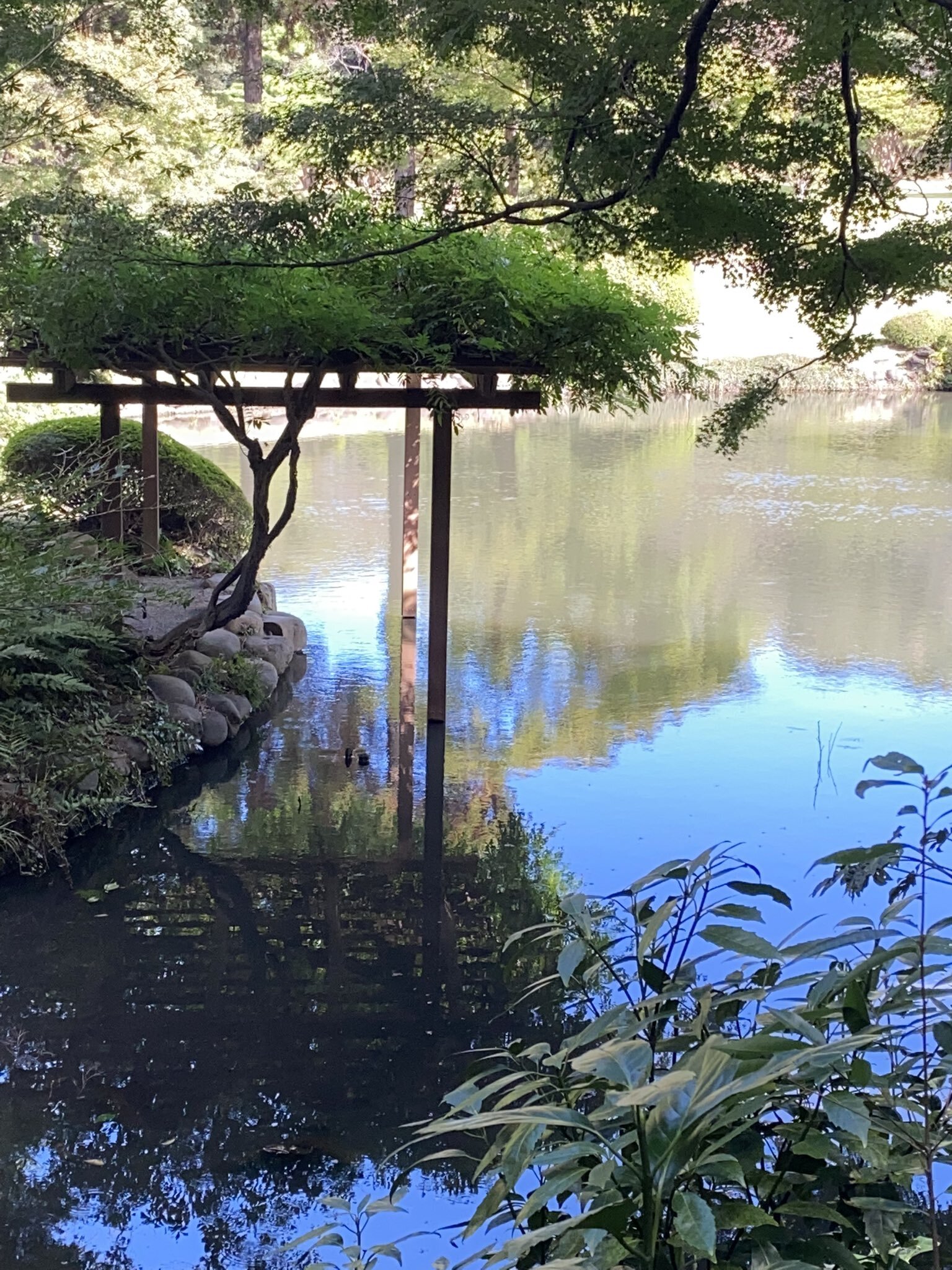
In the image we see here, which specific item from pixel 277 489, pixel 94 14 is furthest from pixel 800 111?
pixel 277 489

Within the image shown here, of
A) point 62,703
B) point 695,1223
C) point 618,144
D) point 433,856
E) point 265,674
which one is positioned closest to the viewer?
point 695,1223

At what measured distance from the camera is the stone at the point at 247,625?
27.0 feet

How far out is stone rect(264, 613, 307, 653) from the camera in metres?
8.52

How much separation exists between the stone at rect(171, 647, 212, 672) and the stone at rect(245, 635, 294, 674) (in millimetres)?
673

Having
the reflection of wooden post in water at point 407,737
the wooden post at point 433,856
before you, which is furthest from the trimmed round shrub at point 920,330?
A: the wooden post at point 433,856

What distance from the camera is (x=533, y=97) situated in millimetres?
4340

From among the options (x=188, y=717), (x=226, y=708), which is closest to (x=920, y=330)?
(x=226, y=708)

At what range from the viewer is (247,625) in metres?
8.33

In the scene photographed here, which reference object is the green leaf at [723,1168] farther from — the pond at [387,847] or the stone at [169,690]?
the stone at [169,690]

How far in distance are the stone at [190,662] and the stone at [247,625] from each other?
838 mm

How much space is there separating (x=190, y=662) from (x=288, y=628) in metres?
1.52

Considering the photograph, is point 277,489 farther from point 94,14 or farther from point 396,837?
point 396,837

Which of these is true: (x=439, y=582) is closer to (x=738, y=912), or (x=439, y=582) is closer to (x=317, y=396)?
(x=317, y=396)

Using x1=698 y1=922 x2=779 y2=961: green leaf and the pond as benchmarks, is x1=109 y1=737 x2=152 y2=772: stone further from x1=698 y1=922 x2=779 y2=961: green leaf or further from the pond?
x1=698 y1=922 x2=779 y2=961: green leaf
